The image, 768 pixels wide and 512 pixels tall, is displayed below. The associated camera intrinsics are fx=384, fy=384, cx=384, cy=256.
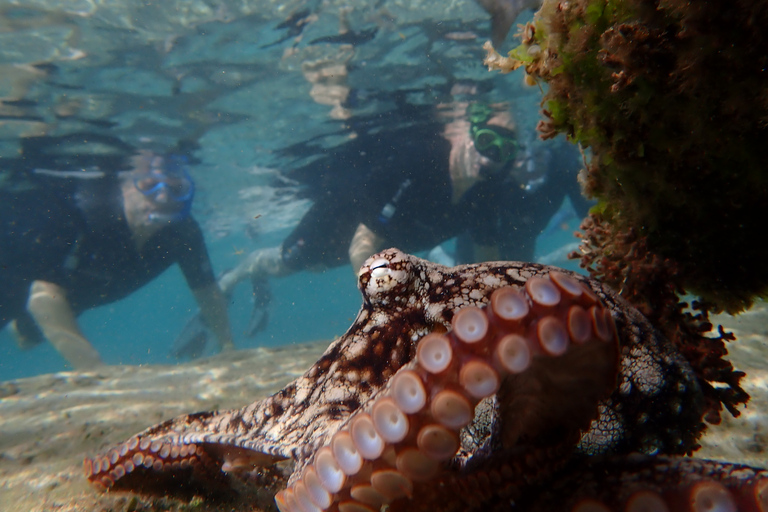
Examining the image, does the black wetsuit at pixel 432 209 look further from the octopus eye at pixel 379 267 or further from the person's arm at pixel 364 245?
the octopus eye at pixel 379 267

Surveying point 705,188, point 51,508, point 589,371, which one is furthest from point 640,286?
point 51,508

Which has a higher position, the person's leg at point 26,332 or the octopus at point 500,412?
the octopus at point 500,412

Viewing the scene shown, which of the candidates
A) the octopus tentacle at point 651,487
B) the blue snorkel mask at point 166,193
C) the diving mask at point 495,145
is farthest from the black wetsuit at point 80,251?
the octopus tentacle at point 651,487

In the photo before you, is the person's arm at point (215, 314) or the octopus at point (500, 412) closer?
the octopus at point (500, 412)

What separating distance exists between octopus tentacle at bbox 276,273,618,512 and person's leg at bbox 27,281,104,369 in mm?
11078

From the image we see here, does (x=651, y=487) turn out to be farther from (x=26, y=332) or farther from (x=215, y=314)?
(x=26, y=332)

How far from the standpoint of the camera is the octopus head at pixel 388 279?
66.0 inches

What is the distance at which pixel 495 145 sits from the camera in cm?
1127

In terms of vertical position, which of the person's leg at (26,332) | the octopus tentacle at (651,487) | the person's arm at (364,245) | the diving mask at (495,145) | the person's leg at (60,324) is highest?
the diving mask at (495,145)

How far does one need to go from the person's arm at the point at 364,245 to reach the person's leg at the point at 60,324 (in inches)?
275

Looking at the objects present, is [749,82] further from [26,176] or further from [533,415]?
[26,176]

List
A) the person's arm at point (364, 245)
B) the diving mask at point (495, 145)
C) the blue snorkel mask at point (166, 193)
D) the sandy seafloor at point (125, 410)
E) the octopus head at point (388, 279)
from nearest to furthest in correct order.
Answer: the octopus head at point (388, 279)
the sandy seafloor at point (125, 410)
the diving mask at point (495, 145)
the person's arm at point (364, 245)
the blue snorkel mask at point (166, 193)

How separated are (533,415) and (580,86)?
58.2 inches

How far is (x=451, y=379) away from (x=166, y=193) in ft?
49.5
